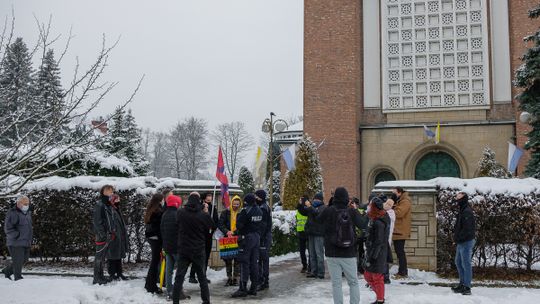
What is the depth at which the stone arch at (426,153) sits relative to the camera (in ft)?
74.2

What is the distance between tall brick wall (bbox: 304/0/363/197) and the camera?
2336 centimetres

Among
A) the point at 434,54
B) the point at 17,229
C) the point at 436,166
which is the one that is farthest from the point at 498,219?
the point at 434,54

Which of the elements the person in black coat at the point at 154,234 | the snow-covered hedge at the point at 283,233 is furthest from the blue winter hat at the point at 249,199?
the snow-covered hedge at the point at 283,233

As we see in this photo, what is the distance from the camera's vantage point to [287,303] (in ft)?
29.1

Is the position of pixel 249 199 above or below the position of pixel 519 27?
below

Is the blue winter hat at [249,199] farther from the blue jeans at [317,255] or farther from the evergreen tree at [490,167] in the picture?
the evergreen tree at [490,167]

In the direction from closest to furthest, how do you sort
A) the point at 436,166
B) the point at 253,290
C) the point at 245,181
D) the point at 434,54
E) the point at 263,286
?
the point at 253,290
the point at 263,286
the point at 436,166
the point at 434,54
the point at 245,181

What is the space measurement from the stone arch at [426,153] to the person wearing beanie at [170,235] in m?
15.6

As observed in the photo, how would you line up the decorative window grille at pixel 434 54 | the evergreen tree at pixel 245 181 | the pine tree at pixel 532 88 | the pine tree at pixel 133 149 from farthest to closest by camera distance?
1. the evergreen tree at pixel 245 181
2. the pine tree at pixel 133 149
3. the decorative window grille at pixel 434 54
4. the pine tree at pixel 532 88

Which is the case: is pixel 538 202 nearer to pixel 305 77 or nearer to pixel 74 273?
pixel 74 273

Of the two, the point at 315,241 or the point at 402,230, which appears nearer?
the point at 402,230

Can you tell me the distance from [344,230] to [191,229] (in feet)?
8.00

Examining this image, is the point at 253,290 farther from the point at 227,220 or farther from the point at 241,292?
the point at 227,220

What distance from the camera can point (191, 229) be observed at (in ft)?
28.1
